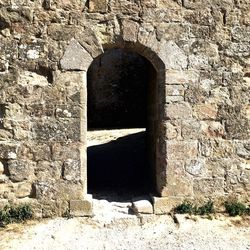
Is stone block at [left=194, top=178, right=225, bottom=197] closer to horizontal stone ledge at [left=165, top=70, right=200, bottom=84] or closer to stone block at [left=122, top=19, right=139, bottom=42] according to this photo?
horizontal stone ledge at [left=165, top=70, right=200, bottom=84]

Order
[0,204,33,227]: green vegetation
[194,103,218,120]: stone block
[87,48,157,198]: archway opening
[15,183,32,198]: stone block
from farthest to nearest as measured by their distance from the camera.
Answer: [87,48,157,198]: archway opening, [194,103,218,120]: stone block, [15,183,32,198]: stone block, [0,204,33,227]: green vegetation

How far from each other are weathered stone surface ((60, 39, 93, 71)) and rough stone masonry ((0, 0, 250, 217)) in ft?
0.05

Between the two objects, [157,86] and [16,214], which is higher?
[157,86]

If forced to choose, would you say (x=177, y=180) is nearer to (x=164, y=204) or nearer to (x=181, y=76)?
(x=164, y=204)

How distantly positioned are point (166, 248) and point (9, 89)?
3106mm

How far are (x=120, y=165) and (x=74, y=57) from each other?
12.3 feet

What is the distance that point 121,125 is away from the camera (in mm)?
15094

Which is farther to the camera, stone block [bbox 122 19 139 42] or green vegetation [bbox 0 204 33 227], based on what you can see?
stone block [bbox 122 19 139 42]

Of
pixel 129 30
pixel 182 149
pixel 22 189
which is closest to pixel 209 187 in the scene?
pixel 182 149

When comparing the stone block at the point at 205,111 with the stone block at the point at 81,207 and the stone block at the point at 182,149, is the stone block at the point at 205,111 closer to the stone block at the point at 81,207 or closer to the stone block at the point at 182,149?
the stone block at the point at 182,149

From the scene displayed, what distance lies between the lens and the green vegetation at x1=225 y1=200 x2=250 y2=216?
20.5ft

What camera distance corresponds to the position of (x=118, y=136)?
468 inches

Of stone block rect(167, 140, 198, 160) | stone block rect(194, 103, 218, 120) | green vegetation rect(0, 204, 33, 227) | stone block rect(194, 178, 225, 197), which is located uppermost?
stone block rect(194, 103, 218, 120)

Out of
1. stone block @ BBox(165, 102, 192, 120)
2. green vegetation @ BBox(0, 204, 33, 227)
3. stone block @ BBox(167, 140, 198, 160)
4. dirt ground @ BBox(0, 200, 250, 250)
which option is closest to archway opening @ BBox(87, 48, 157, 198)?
stone block @ BBox(165, 102, 192, 120)
